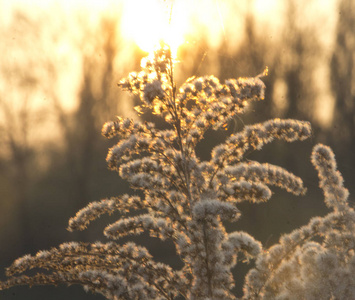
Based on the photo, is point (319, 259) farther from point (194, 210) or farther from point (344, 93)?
point (344, 93)

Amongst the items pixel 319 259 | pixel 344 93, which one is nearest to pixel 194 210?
pixel 319 259

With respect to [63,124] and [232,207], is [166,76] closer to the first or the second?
[232,207]

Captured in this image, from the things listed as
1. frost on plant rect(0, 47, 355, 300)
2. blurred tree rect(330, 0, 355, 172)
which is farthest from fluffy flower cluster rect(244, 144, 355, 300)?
blurred tree rect(330, 0, 355, 172)

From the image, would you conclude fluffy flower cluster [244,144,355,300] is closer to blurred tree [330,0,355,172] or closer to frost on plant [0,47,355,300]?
frost on plant [0,47,355,300]

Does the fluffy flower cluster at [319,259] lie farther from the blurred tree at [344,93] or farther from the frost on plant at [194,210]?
the blurred tree at [344,93]

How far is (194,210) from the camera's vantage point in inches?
118

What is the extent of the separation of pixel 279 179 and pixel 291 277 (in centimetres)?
81

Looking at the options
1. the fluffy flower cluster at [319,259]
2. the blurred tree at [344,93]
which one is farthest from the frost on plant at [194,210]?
the blurred tree at [344,93]

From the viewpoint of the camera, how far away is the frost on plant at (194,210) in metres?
2.96

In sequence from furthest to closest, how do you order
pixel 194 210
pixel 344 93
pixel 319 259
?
pixel 344 93, pixel 194 210, pixel 319 259

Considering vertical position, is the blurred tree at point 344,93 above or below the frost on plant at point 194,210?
above

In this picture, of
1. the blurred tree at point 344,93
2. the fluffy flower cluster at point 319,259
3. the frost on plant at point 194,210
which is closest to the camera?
the fluffy flower cluster at point 319,259

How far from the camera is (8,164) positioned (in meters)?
13.6

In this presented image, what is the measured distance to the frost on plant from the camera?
296cm
